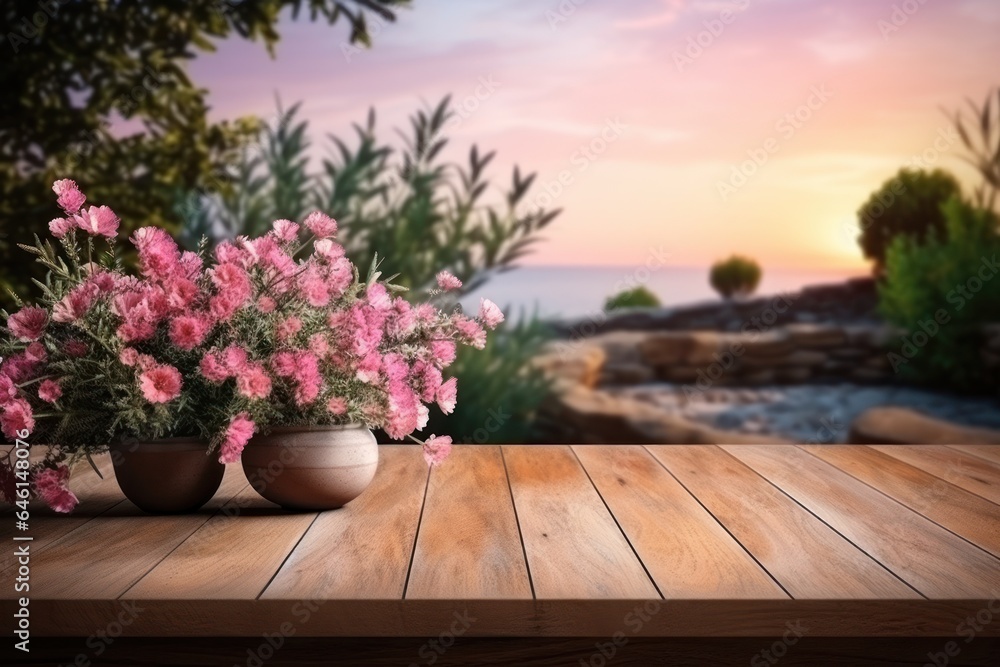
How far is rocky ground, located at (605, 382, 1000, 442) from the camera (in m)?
6.42

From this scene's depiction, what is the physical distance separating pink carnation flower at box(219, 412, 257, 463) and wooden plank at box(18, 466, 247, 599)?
14cm

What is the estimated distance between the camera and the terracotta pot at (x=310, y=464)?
172cm

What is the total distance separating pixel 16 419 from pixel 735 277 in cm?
583

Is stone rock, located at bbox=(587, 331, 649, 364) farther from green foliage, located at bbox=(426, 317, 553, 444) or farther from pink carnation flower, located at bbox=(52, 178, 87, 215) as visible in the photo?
pink carnation flower, located at bbox=(52, 178, 87, 215)

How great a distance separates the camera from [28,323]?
1.63 metres

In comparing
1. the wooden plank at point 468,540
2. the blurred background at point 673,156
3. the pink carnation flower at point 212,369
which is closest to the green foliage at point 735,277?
the blurred background at point 673,156

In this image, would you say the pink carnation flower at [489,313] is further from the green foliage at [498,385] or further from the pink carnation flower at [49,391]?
the green foliage at [498,385]

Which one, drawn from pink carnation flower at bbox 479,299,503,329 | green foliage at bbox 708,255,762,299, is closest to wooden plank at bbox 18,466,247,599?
pink carnation flower at bbox 479,299,503,329

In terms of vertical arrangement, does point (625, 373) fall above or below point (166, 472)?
below

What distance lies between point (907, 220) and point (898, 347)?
0.95 meters

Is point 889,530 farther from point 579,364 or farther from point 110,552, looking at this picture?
point 579,364

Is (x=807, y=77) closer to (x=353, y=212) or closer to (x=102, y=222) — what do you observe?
(x=353, y=212)

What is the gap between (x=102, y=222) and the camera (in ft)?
5.48

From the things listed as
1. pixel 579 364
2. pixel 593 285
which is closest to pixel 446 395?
pixel 593 285
